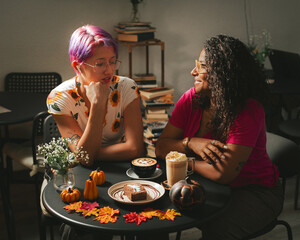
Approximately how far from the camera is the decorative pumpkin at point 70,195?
132cm

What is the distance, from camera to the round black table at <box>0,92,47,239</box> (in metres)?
2.32

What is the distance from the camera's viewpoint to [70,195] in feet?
4.34

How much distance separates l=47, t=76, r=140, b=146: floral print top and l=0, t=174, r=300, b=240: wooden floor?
0.85m

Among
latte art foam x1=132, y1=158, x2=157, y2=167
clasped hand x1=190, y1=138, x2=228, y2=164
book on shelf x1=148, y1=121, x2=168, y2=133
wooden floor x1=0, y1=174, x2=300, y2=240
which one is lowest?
wooden floor x1=0, y1=174, x2=300, y2=240

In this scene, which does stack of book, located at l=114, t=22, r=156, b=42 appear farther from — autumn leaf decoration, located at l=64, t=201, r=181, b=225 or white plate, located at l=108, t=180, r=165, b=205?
autumn leaf decoration, located at l=64, t=201, r=181, b=225

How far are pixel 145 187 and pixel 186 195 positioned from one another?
0.78 feet

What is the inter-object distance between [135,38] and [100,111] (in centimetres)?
158

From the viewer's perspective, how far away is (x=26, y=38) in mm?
3311

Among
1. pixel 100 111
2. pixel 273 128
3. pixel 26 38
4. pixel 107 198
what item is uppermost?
pixel 26 38

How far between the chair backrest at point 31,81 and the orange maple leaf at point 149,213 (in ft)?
7.59

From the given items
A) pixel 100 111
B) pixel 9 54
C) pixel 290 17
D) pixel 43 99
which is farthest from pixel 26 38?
pixel 290 17

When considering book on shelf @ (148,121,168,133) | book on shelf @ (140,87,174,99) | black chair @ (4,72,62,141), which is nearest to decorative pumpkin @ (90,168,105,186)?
book on shelf @ (148,121,168,133)

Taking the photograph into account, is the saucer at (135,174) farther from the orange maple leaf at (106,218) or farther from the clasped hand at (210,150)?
the orange maple leaf at (106,218)

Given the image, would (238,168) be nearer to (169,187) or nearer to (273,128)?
(169,187)
